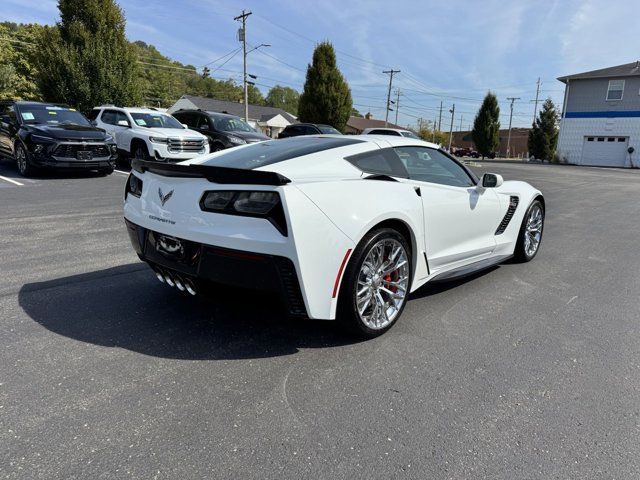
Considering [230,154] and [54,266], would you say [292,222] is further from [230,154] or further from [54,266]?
[54,266]

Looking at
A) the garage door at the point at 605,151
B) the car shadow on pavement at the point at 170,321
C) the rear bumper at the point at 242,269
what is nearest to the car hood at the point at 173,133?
the car shadow on pavement at the point at 170,321

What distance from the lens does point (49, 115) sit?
11.1 metres

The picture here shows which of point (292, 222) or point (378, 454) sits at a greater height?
point (292, 222)

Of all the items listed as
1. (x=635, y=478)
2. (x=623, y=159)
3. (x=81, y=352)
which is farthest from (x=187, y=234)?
(x=623, y=159)

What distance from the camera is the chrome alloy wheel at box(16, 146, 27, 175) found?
10170mm

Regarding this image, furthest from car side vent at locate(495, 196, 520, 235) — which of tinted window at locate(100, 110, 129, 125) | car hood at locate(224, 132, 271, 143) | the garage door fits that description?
the garage door

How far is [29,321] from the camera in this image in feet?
10.7

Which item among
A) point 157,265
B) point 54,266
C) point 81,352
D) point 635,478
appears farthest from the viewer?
point 54,266

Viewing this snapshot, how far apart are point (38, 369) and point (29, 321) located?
762 millimetres

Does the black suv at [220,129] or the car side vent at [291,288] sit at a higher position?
the black suv at [220,129]

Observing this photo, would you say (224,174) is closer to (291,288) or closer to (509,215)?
(291,288)

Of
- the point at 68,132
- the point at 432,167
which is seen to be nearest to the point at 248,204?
the point at 432,167

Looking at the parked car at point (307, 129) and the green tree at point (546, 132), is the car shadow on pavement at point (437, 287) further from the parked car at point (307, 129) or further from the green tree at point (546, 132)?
the green tree at point (546, 132)

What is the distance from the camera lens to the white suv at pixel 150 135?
11.6 m
